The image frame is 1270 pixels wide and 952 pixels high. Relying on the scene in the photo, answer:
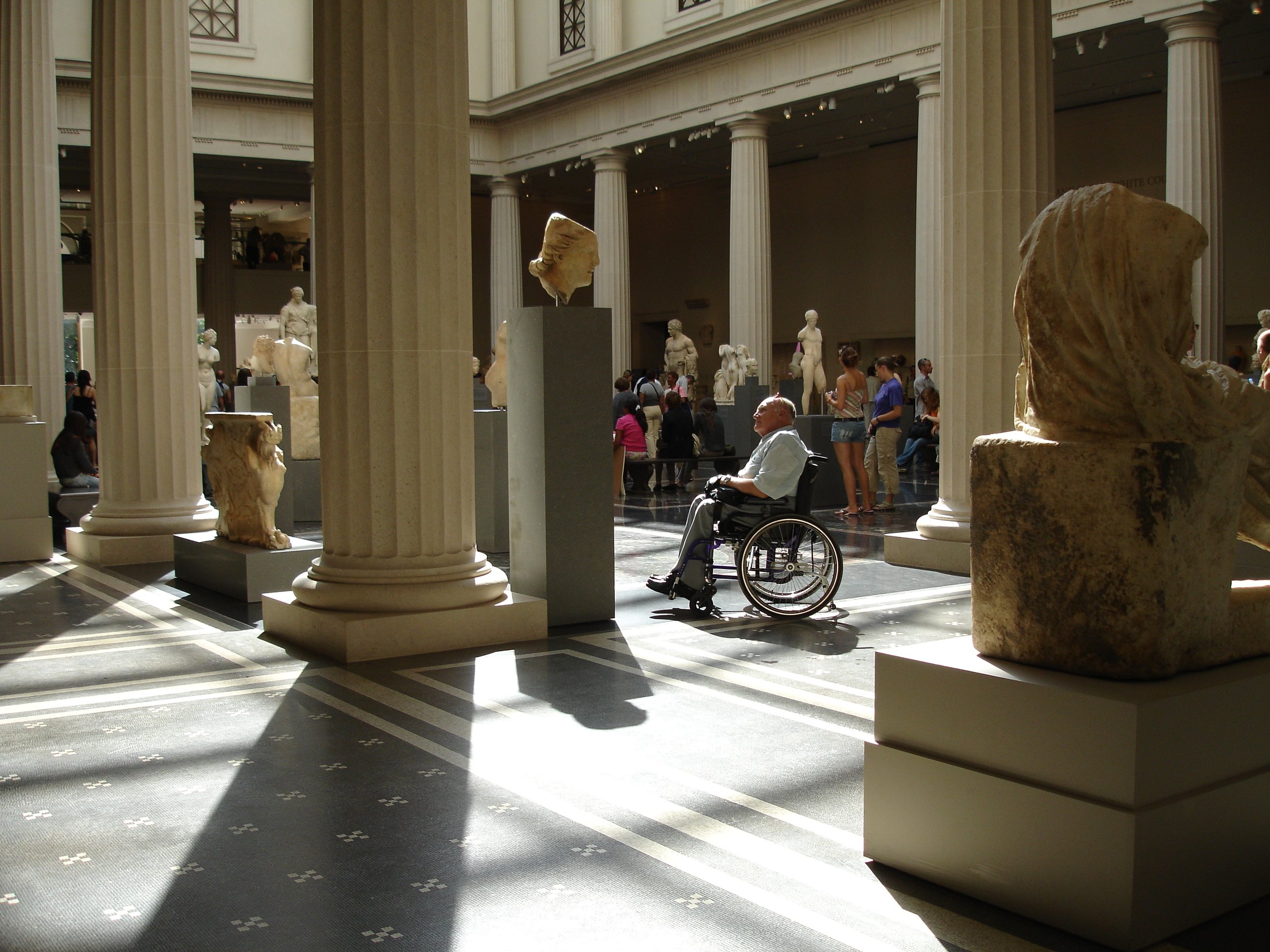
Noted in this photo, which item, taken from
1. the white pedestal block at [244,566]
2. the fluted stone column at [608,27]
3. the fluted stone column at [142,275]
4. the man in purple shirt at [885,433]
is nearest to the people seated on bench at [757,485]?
the white pedestal block at [244,566]

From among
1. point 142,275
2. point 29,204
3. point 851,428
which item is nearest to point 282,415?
point 142,275

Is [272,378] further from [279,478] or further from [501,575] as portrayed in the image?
[501,575]

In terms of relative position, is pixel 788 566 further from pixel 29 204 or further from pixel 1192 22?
pixel 1192 22

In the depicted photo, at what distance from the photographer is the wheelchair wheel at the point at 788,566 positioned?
718cm

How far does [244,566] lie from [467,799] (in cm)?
462

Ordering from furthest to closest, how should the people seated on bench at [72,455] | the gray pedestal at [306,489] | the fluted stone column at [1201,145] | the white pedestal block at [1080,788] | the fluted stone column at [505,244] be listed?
the fluted stone column at [505,244]
the fluted stone column at [1201,145]
the people seated on bench at [72,455]
the gray pedestal at [306,489]
the white pedestal block at [1080,788]

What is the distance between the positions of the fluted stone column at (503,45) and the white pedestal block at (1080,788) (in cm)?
2899

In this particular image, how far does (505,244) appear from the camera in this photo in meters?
31.4

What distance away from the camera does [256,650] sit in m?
6.54

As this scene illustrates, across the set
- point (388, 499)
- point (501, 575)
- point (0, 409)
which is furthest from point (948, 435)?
point (0, 409)

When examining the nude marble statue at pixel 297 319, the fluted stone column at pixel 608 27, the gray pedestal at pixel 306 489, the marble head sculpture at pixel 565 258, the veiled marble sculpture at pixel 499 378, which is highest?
the fluted stone column at pixel 608 27

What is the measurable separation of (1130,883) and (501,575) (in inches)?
179

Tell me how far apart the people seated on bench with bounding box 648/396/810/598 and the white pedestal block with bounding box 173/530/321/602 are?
8.47ft

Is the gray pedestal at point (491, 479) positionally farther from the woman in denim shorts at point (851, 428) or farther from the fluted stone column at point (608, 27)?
the fluted stone column at point (608, 27)
